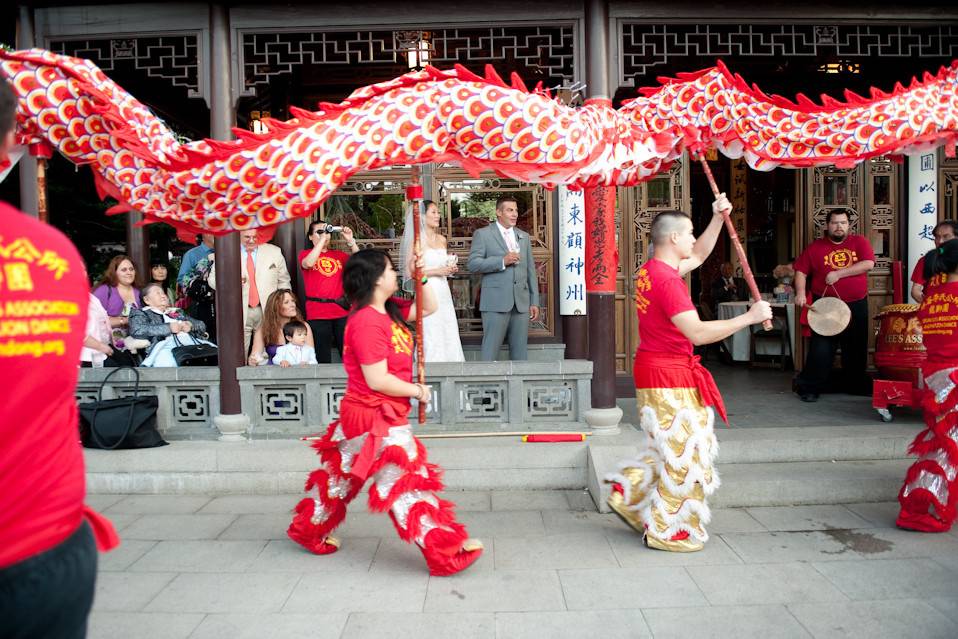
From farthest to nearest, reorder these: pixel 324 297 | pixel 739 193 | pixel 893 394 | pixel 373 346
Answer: pixel 739 193 < pixel 324 297 < pixel 893 394 < pixel 373 346

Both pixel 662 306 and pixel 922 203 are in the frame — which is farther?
pixel 922 203

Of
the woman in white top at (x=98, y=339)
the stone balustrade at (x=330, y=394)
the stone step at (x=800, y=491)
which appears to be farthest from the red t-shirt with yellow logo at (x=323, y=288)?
the stone step at (x=800, y=491)

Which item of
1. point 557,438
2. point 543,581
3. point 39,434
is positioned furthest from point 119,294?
point 39,434

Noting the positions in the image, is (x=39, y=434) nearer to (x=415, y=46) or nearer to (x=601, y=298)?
(x=601, y=298)

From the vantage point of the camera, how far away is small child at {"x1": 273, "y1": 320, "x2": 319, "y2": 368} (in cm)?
596

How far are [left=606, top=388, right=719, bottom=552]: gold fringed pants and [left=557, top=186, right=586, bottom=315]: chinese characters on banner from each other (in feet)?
7.35

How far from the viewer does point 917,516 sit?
4246 millimetres

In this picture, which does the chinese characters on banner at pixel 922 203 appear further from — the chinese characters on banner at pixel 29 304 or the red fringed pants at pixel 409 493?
the chinese characters on banner at pixel 29 304

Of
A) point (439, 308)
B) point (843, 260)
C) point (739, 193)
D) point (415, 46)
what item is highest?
point (415, 46)

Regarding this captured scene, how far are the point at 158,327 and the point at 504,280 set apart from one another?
2.87 m

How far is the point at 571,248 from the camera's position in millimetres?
6418

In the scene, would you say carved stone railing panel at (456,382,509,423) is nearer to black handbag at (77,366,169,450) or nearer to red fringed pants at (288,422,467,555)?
red fringed pants at (288,422,467,555)

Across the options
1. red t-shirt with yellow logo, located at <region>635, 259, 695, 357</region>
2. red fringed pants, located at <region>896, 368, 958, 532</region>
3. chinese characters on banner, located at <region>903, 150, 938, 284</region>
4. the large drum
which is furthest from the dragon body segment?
chinese characters on banner, located at <region>903, 150, 938, 284</region>

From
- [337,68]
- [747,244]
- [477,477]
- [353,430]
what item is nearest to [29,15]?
[337,68]
